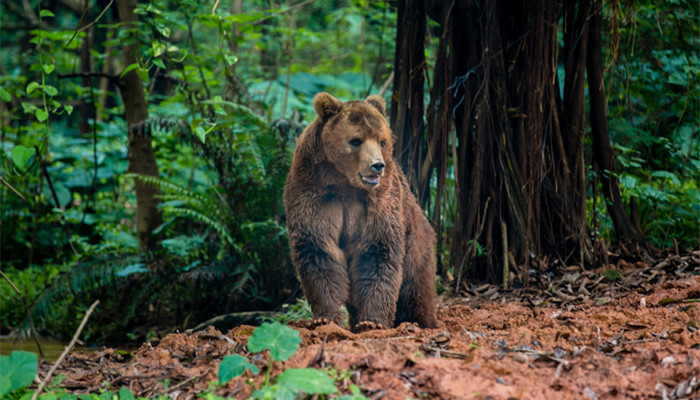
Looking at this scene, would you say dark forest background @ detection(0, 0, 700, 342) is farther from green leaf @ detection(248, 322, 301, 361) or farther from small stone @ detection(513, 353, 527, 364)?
small stone @ detection(513, 353, 527, 364)

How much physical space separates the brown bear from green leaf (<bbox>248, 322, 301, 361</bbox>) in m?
1.36

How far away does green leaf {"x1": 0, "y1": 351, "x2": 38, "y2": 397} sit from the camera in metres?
2.67

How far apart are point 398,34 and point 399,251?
2529mm

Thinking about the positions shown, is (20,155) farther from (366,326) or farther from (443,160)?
(443,160)

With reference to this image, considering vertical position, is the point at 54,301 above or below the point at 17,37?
below

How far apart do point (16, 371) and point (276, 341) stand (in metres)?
1.20

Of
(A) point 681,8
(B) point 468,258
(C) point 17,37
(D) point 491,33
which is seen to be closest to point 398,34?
(D) point 491,33

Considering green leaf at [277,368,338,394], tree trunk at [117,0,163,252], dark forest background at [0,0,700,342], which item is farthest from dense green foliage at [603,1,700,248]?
tree trunk at [117,0,163,252]

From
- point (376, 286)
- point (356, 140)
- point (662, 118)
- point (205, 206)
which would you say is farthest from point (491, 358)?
point (662, 118)

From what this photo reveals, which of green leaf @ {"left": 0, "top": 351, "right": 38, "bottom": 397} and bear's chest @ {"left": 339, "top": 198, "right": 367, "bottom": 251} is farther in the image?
bear's chest @ {"left": 339, "top": 198, "right": 367, "bottom": 251}

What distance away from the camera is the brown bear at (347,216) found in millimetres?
4172

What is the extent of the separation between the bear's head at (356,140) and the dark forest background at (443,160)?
78cm

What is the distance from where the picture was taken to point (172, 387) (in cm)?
283

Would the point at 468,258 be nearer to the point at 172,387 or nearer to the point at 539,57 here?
the point at 539,57
